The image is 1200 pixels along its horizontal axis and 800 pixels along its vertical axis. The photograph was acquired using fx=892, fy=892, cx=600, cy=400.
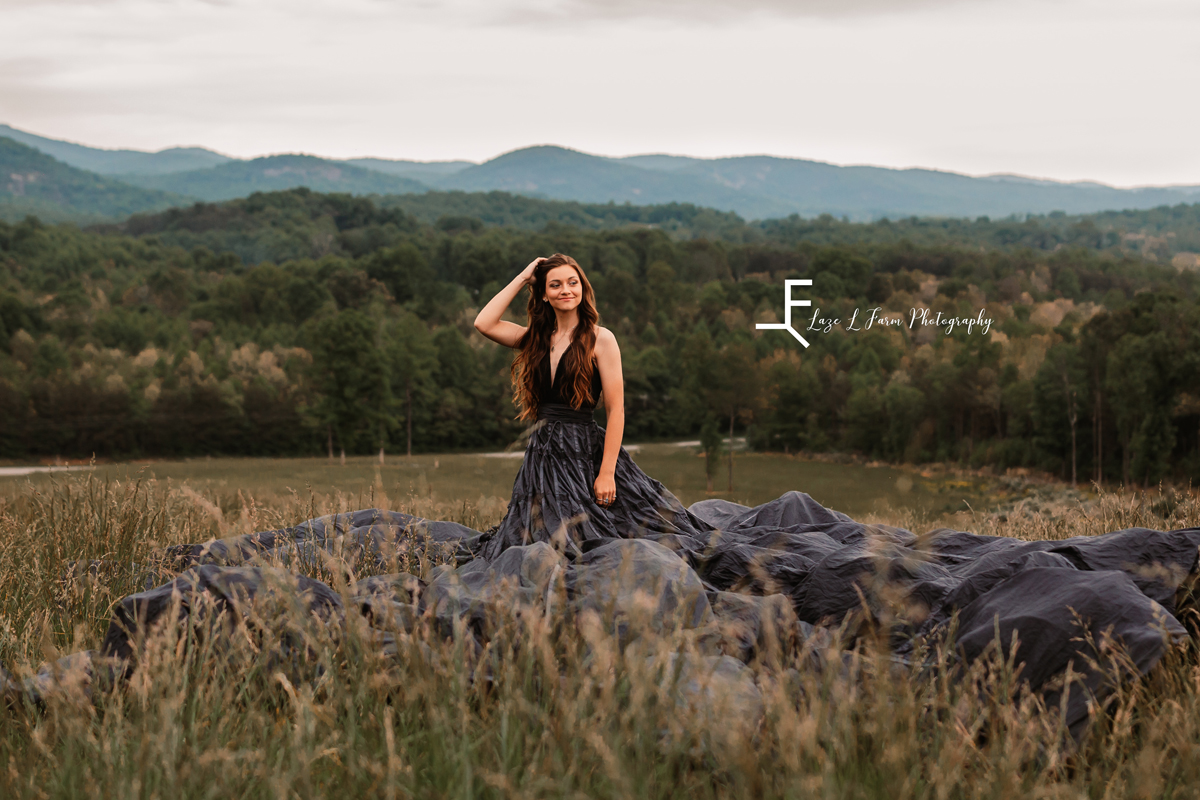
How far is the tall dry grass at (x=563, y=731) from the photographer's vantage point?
2.46 meters

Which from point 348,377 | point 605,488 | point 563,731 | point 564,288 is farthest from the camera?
point 348,377

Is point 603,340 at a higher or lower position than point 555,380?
higher

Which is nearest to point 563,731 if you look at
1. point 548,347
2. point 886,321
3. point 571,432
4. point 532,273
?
point 571,432

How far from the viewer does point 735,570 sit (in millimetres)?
5137

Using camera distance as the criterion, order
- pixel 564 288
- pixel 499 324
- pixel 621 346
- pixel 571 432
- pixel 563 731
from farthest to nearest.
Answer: pixel 621 346
pixel 499 324
pixel 571 432
pixel 564 288
pixel 563 731

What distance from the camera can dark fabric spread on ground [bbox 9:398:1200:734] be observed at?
3.50m

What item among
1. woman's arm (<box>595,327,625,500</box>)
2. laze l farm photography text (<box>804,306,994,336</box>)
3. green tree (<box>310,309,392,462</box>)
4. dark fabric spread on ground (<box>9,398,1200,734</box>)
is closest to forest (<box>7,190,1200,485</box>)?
green tree (<box>310,309,392,462</box>)

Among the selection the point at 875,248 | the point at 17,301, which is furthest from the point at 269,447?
the point at 875,248

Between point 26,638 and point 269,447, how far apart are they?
226 ft

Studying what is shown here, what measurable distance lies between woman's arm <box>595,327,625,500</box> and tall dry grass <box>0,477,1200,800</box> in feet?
6.52

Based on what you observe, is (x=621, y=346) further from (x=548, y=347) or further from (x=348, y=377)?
(x=548, y=347)

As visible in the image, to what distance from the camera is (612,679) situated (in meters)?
2.46

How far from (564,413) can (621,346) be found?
91788 millimetres

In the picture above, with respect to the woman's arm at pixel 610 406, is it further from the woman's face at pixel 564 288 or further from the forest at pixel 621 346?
the forest at pixel 621 346
